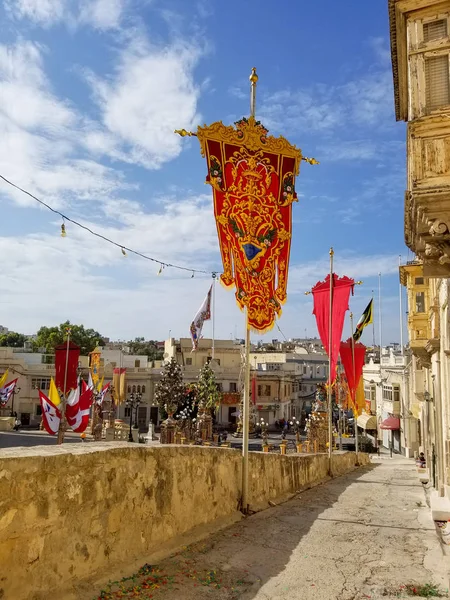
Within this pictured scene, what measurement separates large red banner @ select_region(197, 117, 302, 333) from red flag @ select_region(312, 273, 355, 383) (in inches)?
290

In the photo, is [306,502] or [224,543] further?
[306,502]

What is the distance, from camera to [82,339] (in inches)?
3108

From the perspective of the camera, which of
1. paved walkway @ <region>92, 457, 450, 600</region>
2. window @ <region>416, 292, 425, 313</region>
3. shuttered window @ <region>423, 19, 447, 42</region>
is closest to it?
paved walkway @ <region>92, 457, 450, 600</region>

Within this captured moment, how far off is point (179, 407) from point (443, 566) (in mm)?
50456

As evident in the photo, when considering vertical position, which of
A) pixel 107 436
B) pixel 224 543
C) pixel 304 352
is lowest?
pixel 107 436

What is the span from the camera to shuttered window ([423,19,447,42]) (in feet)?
27.6

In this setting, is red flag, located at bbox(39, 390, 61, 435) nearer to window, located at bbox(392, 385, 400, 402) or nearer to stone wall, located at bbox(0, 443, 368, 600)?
stone wall, located at bbox(0, 443, 368, 600)

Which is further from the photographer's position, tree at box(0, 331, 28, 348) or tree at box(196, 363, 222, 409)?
tree at box(0, 331, 28, 348)

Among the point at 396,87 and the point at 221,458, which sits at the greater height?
the point at 396,87

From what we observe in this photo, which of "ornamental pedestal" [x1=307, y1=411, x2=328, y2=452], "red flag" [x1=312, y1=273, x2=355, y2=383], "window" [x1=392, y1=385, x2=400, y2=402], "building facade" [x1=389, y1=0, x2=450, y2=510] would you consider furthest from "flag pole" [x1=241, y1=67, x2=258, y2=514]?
"window" [x1=392, y1=385, x2=400, y2=402]

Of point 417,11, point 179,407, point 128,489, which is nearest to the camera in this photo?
point 128,489

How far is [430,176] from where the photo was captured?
759 cm

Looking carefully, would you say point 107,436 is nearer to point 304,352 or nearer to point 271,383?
point 271,383

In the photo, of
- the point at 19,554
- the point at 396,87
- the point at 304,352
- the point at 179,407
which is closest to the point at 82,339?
the point at 179,407
